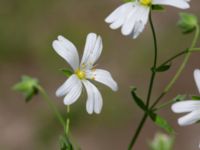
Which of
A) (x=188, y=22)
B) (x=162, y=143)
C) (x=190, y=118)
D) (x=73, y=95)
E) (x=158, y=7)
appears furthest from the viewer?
(x=162, y=143)

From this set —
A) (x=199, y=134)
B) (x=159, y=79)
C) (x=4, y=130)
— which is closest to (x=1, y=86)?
(x=4, y=130)

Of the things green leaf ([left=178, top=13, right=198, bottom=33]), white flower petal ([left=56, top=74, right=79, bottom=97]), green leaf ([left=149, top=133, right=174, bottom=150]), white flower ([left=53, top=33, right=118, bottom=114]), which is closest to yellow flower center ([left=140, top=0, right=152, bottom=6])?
white flower ([left=53, top=33, right=118, bottom=114])

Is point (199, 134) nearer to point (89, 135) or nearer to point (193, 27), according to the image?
point (89, 135)

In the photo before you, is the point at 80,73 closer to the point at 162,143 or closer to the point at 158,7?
the point at 158,7

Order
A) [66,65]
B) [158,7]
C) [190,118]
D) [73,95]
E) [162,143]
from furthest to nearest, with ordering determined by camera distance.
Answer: [66,65]
[162,143]
[158,7]
[73,95]
[190,118]

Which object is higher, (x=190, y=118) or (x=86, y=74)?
(x=86, y=74)

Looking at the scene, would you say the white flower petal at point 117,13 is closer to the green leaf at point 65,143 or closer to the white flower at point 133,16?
the white flower at point 133,16

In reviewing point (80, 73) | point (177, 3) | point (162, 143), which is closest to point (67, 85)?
point (80, 73)
